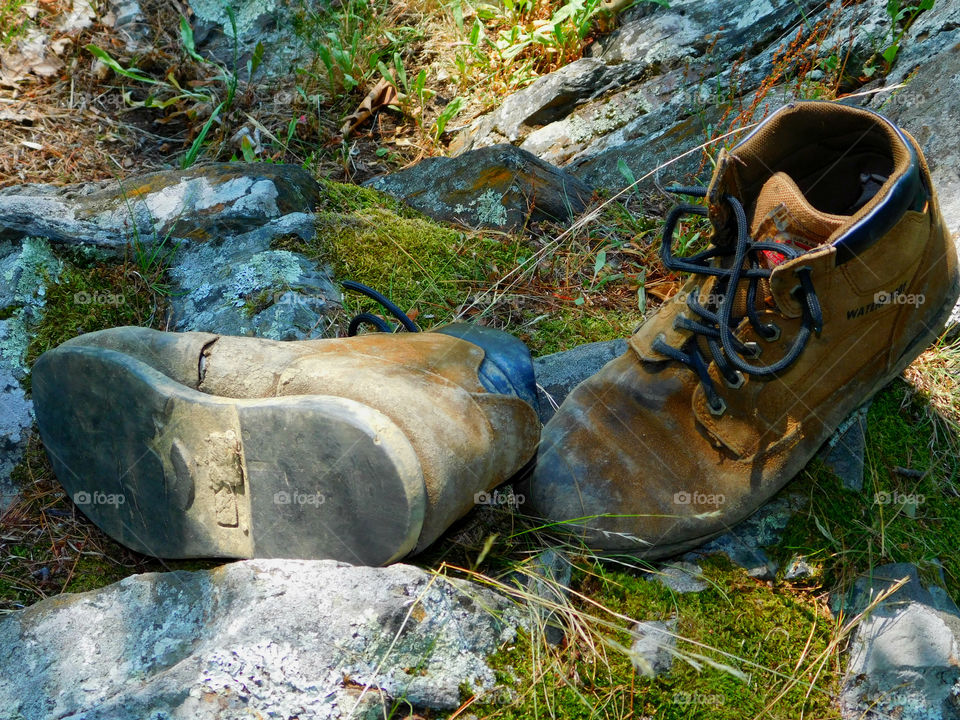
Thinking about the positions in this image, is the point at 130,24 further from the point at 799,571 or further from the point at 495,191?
the point at 799,571

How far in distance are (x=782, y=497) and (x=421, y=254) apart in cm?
134

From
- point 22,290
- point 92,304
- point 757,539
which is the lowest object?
point 757,539

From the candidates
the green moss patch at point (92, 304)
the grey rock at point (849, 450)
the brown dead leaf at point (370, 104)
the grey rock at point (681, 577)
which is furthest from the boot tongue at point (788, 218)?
the brown dead leaf at point (370, 104)

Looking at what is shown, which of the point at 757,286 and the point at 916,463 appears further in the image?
the point at 916,463

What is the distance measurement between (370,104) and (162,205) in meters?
1.52

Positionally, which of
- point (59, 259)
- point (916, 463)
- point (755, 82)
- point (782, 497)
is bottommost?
point (916, 463)

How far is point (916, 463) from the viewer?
206 centimetres

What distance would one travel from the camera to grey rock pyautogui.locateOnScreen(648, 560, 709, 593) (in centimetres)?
179

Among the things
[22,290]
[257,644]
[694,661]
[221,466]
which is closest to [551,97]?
[22,290]

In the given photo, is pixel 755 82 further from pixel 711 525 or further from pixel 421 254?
pixel 711 525

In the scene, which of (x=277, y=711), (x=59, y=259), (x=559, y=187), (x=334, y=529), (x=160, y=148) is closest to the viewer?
(x=277, y=711)

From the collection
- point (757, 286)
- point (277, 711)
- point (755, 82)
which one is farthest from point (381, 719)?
point (755, 82)

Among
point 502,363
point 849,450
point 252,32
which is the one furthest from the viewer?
point 252,32

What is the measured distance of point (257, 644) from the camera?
1.47m
